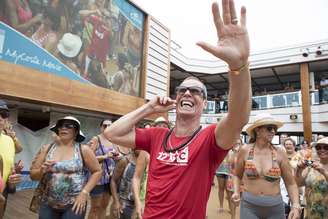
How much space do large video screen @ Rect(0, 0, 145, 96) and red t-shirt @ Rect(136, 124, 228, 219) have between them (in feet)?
22.1

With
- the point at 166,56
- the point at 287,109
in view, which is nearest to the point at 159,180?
the point at 166,56

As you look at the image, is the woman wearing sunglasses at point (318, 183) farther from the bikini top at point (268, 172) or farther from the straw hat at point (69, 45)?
the straw hat at point (69, 45)

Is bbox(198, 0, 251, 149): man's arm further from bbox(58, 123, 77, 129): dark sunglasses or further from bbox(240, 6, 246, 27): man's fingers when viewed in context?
bbox(58, 123, 77, 129): dark sunglasses

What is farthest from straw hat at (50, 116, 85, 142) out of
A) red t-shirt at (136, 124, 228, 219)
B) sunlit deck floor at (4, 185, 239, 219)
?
sunlit deck floor at (4, 185, 239, 219)

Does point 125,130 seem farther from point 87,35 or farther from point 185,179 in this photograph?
point 87,35

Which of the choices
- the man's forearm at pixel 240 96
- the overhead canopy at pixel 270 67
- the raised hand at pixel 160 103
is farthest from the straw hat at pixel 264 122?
the overhead canopy at pixel 270 67

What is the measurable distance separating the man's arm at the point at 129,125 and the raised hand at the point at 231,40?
76cm

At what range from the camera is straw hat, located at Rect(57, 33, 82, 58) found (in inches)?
335

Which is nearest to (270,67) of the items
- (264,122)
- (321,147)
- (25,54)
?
(25,54)

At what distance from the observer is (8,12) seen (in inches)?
279

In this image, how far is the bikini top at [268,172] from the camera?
9.36 ft

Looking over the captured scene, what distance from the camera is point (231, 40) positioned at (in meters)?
1.23

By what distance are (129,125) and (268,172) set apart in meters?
1.70

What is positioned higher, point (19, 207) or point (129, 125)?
point (129, 125)
